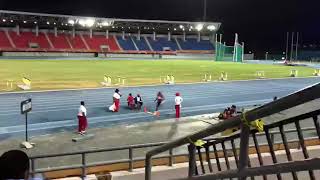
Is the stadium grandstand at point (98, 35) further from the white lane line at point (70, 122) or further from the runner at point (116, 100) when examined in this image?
the white lane line at point (70, 122)

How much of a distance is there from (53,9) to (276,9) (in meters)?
47.2

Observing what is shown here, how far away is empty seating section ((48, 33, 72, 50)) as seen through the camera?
265 feet

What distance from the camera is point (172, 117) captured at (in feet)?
65.6

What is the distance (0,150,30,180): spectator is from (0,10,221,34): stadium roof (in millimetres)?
72831

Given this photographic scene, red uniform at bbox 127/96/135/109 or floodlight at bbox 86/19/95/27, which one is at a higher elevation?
floodlight at bbox 86/19/95/27

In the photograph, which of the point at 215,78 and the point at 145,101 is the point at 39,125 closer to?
the point at 145,101

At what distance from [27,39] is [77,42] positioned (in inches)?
387

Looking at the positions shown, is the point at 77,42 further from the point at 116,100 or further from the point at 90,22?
the point at 116,100

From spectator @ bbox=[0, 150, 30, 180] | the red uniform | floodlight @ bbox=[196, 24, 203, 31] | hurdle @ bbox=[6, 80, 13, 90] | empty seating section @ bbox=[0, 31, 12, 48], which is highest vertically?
floodlight @ bbox=[196, 24, 203, 31]

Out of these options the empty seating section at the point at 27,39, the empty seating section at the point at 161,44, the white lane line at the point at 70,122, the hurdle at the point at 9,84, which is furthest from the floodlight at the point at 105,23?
the white lane line at the point at 70,122

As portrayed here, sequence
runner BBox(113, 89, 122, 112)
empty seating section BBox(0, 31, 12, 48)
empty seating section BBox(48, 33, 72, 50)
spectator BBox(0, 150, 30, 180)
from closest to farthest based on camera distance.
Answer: spectator BBox(0, 150, 30, 180), runner BBox(113, 89, 122, 112), empty seating section BBox(0, 31, 12, 48), empty seating section BBox(48, 33, 72, 50)

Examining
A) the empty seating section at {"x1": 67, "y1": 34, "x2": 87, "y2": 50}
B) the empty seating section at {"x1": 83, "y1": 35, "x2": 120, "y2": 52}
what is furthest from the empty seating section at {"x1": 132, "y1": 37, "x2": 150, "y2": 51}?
the empty seating section at {"x1": 67, "y1": 34, "x2": 87, "y2": 50}

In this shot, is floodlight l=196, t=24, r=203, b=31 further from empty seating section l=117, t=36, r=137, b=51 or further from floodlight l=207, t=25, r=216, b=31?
empty seating section l=117, t=36, r=137, b=51

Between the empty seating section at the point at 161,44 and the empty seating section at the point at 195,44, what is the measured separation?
5.93 feet
